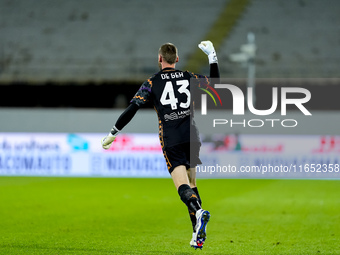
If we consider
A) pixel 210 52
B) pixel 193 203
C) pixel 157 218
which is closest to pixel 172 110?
pixel 210 52

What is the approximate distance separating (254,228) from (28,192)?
22.3 feet

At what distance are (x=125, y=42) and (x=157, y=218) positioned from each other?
55.1 ft

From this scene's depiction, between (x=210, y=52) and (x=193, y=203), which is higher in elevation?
(x=210, y=52)

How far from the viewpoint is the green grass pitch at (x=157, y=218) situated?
6.86 metres

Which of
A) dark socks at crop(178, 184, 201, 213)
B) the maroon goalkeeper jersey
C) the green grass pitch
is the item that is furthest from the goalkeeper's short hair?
the green grass pitch

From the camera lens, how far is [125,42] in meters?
25.3

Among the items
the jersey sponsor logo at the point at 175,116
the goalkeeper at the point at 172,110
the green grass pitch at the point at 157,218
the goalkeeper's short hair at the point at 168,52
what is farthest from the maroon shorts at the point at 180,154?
the green grass pitch at the point at 157,218

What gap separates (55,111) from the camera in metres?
20.2

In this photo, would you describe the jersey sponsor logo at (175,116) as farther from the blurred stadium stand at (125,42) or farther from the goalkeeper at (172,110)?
the blurred stadium stand at (125,42)

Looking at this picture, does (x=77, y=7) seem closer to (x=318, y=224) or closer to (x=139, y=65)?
(x=139, y=65)

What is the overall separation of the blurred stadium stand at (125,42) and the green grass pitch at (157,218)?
28.0ft

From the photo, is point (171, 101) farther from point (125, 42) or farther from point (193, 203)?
point (125, 42)

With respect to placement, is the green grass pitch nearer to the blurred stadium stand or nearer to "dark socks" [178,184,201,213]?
"dark socks" [178,184,201,213]

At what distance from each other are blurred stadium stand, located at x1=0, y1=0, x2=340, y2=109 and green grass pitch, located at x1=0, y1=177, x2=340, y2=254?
336 inches
